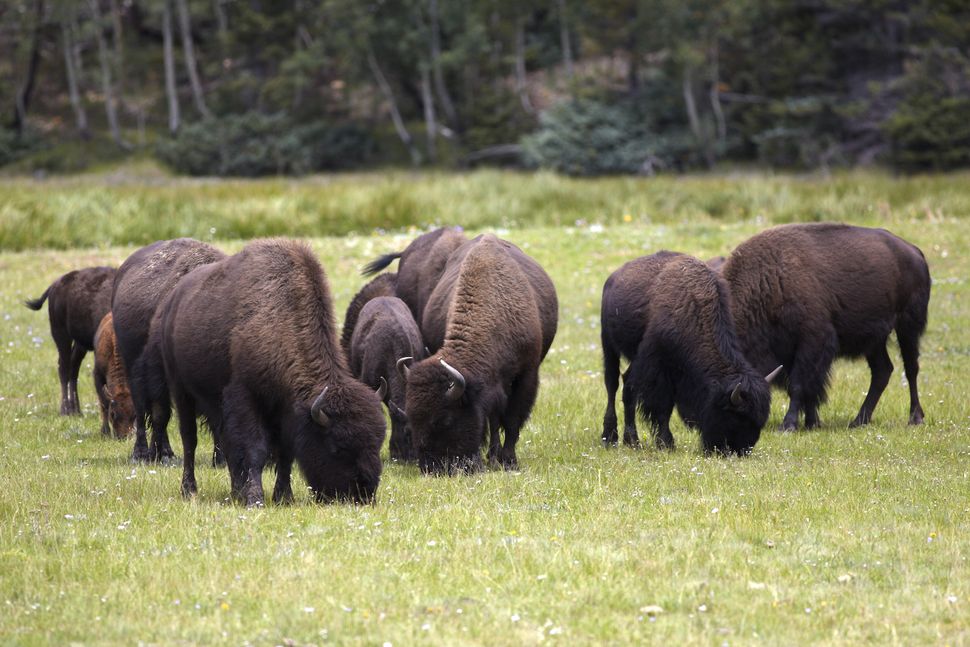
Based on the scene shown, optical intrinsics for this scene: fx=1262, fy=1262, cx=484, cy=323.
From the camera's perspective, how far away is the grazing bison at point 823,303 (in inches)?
536

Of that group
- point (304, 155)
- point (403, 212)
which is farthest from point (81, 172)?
point (403, 212)

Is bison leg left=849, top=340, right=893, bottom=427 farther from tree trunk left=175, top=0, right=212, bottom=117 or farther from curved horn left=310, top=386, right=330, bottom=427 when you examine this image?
tree trunk left=175, top=0, right=212, bottom=117

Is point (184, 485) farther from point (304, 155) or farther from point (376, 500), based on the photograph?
point (304, 155)

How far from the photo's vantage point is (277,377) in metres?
9.37

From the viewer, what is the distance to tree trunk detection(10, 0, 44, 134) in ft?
201

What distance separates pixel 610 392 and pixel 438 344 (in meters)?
2.16

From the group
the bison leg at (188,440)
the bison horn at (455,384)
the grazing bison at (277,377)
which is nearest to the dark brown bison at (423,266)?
the bison horn at (455,384)

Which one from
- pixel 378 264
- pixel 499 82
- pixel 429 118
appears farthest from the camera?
pixel 499 82

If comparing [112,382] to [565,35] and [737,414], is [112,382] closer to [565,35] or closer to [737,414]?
[737,414]

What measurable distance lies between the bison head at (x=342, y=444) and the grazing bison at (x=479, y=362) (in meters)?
1.54

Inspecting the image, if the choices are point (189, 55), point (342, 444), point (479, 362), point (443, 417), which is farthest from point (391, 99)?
point (342, 444)

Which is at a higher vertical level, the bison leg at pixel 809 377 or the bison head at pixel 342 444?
the bison head at pixel 342 444

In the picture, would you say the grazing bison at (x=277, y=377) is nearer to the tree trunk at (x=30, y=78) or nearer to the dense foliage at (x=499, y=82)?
the dense foliage at (x=499, y=82)

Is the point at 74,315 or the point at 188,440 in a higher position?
the point at 188,440
